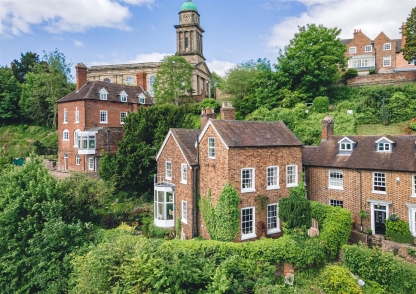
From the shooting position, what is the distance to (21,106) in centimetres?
5378

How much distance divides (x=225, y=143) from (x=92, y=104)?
2361cm

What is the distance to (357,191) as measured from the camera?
69.6 ft

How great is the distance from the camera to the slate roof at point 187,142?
20.9m

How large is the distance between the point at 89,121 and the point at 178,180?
1864cm

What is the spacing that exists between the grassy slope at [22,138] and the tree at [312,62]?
121 ft

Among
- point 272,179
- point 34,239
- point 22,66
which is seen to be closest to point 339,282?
point 272,179

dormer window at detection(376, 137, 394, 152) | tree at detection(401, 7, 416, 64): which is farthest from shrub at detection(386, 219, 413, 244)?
tree at detection(401, 7, 416, 64)

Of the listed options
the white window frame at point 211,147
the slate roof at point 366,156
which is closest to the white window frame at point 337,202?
the slate roof at point 366,156

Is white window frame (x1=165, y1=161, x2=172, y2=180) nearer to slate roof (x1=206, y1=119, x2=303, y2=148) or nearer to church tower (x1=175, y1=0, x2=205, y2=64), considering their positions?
slate roof (x1=206, y1=119, x2=303, y2=148)

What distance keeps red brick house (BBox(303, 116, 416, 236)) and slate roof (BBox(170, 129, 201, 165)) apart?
361 inches

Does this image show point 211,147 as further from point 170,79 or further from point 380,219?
point 170,79

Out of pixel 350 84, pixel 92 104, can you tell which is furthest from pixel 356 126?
pixel 92 104

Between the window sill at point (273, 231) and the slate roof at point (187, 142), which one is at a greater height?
the slate roof at point (187, 142)

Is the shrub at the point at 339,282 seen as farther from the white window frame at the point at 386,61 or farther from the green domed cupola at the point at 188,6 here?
the green domed cupola at the point at 188,6
